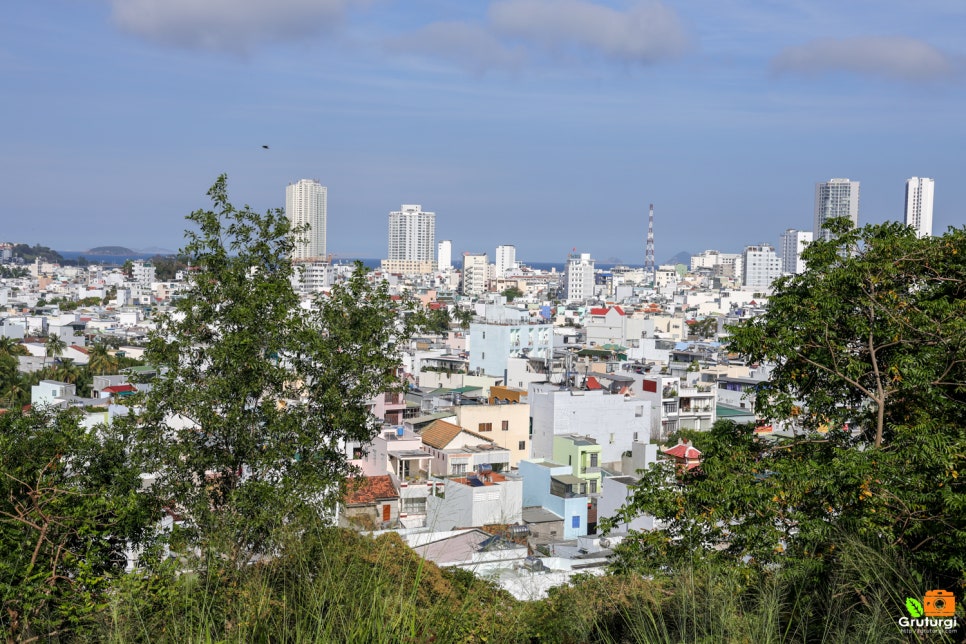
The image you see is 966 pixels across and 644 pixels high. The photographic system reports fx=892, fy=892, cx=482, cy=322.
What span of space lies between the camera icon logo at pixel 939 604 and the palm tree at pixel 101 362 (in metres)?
20.5

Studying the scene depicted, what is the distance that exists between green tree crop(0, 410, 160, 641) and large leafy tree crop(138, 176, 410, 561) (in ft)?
0.81

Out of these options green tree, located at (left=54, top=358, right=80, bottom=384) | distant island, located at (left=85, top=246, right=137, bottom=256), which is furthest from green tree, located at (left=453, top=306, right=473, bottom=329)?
distant island, located at (left=85, top=246, right=137, bottom=256)

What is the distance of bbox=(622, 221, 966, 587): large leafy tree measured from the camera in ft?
9.16

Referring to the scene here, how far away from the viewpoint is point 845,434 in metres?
3.83

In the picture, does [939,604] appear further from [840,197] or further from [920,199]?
[840,197]

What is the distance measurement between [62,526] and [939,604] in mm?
2646

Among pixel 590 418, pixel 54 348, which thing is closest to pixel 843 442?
pixel 590 418

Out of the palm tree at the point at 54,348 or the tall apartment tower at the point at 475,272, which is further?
the tall apartment tower at the point at 475,272

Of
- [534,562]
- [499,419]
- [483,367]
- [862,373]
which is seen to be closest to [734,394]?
[483,367]

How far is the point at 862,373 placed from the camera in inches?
148

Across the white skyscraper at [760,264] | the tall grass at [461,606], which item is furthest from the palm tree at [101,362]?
the white skyscraper at [760,264]

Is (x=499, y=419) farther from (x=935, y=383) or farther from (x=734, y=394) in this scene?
(x=935, y=383)

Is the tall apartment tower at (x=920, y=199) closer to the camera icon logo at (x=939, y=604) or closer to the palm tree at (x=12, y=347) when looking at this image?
the palm tree at (x=12, y=347)

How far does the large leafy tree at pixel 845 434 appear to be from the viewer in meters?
2.79
